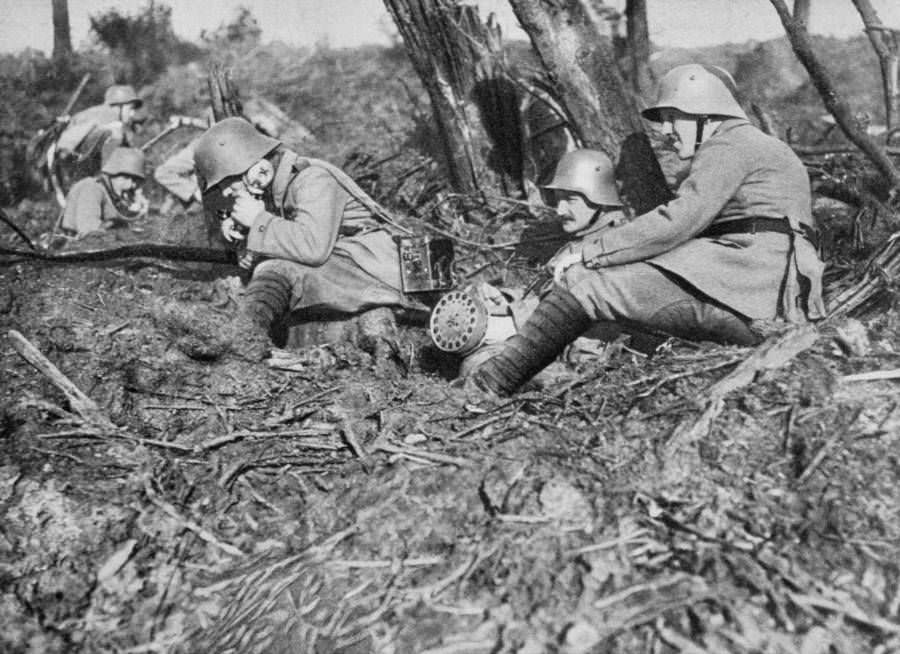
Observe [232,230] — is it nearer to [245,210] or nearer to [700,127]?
[245,210]

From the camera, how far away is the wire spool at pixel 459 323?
14.0 feet

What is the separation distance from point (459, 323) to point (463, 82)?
2.46 m

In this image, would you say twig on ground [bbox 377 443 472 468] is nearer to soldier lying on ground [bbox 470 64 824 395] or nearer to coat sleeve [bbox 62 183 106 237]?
soldier lying on ground [bbox 470 64 824 395]

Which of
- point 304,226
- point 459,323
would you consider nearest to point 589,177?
point 459,323

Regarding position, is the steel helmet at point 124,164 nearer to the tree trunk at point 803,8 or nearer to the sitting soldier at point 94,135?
the sitting soldier at point 94,135

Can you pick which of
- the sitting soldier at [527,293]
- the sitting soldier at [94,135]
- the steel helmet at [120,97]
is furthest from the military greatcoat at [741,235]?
the steel helmet at [120,97]

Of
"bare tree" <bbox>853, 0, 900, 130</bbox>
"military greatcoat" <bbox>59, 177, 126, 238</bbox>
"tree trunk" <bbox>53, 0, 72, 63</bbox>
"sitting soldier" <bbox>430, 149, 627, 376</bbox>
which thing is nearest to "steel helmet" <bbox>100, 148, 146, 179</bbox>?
"military greatcoat" <bbox>59, 177, 126, 238</bbox>

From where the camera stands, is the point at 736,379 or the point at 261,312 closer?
the point at 736,379

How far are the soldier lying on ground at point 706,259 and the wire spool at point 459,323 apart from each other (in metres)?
0.49

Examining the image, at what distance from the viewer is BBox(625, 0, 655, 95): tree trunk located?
8.09m

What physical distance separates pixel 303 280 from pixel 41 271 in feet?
6.99

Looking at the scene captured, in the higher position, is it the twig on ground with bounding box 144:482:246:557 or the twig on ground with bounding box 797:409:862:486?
the twig on ground with bounding box 797:409:862:486

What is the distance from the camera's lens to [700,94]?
375 centimetres

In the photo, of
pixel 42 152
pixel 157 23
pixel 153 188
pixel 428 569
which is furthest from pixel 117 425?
pixel 157 23
